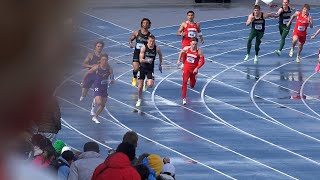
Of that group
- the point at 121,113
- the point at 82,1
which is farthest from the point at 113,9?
the point at 82,1

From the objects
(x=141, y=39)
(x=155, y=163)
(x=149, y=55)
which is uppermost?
(x=155, y=163)

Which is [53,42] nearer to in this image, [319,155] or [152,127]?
[319,155]

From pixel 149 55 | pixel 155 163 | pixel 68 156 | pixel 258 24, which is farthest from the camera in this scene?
pixel 258 24

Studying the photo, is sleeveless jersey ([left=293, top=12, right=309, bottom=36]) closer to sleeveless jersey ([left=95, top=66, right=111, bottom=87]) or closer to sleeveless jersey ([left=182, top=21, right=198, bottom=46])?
sleeveless jersey ([left=182, top=21, right=198, bottom=46])

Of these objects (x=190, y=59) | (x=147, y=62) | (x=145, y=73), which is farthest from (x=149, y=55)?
(x=190, y=59)

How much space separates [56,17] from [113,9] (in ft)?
107

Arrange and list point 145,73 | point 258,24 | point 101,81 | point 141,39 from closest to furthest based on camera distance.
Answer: point 101,81 → point 145,73 → point 141,39 → point 258,24

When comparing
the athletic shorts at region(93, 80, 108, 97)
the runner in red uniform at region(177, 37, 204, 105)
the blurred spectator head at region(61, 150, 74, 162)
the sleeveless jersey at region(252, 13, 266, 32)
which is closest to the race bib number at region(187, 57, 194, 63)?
the runner in red uniform at region(177, 37, 204, 105)

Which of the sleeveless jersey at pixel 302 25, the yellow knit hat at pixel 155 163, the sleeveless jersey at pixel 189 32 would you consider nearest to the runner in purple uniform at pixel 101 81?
the sleeveless jersey at pixel 189 32

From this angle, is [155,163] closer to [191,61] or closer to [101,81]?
[101,81]

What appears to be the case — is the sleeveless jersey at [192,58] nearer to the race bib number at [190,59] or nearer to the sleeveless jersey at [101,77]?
the race bib number at [190,59]

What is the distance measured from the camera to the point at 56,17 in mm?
915

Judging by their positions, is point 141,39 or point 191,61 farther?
point 141,39

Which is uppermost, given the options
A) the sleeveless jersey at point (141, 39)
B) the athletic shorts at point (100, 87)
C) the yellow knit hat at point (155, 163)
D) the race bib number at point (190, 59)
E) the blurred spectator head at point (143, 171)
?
the blurred spectator head at point (143, 171)
